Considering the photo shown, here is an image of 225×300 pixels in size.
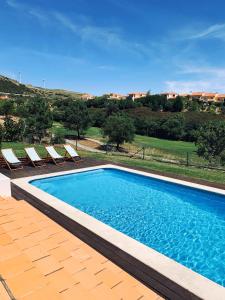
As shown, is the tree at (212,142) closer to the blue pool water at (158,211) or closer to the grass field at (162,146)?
the grass field at (162,146)

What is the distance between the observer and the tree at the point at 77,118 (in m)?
41.1

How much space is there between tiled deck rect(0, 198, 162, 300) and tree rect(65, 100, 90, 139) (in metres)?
36.6

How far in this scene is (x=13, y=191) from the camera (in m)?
7.70

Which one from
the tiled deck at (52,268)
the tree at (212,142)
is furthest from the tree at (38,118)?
the tiled deck at (52,268)

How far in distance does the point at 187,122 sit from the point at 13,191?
5112cm

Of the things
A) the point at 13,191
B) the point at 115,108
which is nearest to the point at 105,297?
the point at 13,191

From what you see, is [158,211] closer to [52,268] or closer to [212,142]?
[52,268]

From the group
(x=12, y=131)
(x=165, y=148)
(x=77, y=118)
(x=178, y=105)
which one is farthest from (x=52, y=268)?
(x=178, y=105)

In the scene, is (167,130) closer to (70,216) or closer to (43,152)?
(43,152)

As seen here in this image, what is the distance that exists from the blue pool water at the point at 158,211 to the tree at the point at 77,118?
101 ft

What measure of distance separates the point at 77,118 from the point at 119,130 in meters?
10.6

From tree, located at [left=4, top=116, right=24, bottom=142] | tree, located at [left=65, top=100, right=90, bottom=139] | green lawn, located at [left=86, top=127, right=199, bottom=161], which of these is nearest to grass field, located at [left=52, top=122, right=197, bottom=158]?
green lawn, located at [left=86, top=127, right=199, bottom=161]

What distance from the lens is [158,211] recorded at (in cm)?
767

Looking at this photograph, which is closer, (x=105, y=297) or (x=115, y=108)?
(x=105, y=297)
